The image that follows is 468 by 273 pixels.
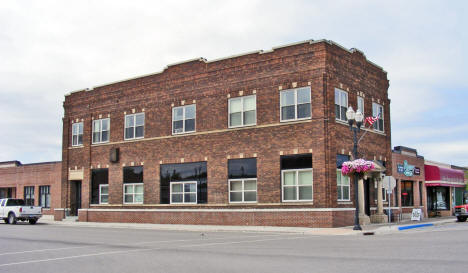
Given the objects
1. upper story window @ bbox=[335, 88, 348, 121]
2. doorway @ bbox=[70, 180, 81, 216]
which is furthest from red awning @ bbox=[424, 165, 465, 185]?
doorway @ bbox=[70, 180, 81, 216]

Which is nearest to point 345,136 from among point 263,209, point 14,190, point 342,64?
point 342,64

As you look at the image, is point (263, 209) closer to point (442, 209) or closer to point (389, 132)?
point (389, 132)

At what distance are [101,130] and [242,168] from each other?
549 inches

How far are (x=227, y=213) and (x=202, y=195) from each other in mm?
2453

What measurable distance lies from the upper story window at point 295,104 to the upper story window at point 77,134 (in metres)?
18.8

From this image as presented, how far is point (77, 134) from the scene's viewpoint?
41.6 meters

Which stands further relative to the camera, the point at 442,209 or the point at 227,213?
the point at 442,209

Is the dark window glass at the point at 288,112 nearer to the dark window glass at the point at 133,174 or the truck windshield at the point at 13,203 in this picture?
the dark window glass at the point at 133,174

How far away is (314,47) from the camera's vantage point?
28.7 meters

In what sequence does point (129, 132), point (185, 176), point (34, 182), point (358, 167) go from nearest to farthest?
1. point (358, 167)
2. point (185, 176)
3. point (129, 132)
4. point (34, 182)

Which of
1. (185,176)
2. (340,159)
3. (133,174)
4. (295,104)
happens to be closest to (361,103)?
(340,159)

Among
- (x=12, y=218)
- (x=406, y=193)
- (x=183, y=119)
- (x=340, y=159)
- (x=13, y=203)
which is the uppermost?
(x=183, y=119)

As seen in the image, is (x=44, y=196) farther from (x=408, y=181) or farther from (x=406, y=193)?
(x=408, y=181)

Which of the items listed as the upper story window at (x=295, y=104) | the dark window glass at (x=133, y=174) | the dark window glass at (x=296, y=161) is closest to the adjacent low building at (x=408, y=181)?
the dark window glass at (x=296, y=161)
